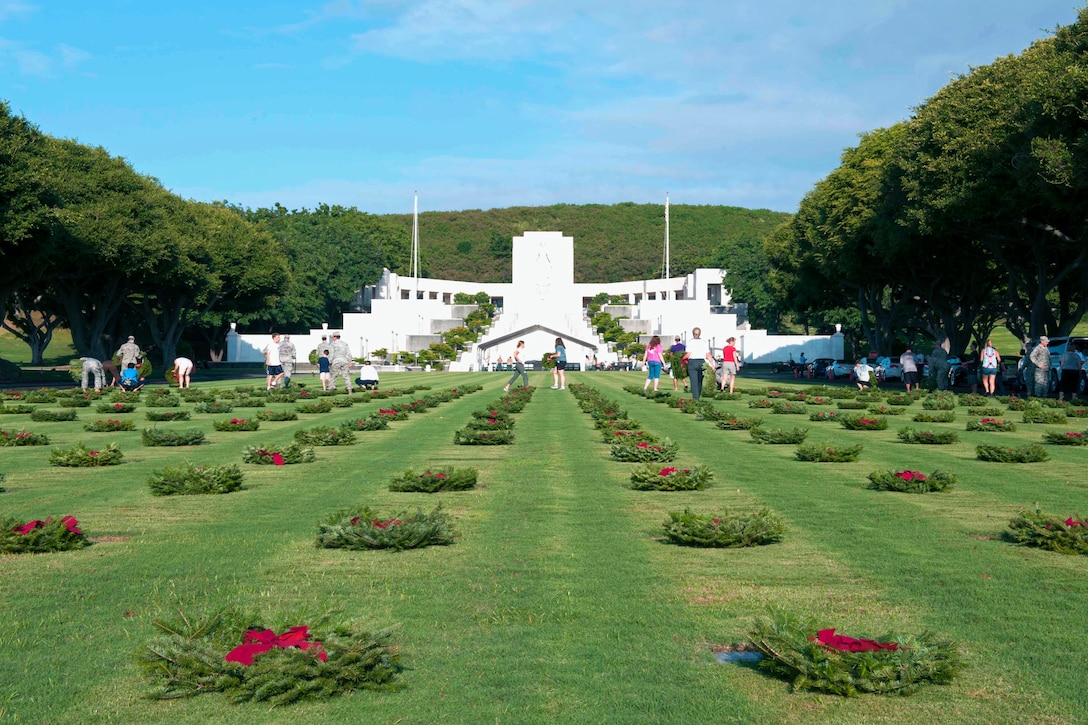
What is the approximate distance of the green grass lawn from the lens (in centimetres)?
442

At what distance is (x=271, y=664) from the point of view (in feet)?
14.7

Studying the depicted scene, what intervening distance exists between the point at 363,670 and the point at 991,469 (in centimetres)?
951

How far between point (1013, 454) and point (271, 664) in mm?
10625

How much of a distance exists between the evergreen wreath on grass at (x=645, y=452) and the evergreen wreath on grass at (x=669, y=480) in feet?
6.40

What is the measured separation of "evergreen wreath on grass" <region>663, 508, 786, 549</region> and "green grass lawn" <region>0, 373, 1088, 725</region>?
118mm

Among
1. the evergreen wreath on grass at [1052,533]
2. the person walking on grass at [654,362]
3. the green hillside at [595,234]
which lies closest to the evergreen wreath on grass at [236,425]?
the evergreen wreath on grass at [1052,533]

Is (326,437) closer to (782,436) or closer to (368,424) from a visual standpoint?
(368,424)

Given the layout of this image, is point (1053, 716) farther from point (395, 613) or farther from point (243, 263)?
point (243, 263)

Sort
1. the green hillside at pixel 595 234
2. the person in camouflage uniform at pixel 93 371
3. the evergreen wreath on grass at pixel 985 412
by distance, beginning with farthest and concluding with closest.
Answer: the green hillside at pixel 595 234, the person in camouflage uniform at pixel 93 371, the evergreen wreath on grass at pixel 985 412

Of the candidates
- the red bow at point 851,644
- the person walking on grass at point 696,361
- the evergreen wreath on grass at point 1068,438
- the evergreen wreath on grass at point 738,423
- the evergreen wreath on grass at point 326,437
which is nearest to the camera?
the red bow at point 851,644

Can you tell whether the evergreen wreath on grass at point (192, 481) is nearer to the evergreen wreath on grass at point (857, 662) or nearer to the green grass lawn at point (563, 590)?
the green grass lawn at point (563, 590)

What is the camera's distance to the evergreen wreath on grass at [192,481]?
10.4 metres

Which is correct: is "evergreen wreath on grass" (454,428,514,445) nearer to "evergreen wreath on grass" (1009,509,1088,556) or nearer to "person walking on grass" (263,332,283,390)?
"evergreen wreath on grass" (1009,509,1088,556)

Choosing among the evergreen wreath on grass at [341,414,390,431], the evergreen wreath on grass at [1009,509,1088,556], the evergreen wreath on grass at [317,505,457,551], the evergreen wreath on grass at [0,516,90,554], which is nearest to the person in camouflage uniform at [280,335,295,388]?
the evergreen wreath on grass at [341,414,390,431]
